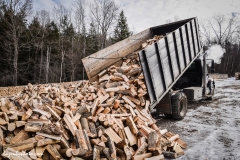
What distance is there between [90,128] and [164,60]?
2961mm

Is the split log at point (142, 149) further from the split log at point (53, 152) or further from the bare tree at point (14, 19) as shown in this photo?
the bare tree at point (14, 19)

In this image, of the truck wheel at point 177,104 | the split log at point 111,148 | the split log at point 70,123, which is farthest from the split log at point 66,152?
the truck wheel at point 177,104

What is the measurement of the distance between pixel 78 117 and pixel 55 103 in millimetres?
848

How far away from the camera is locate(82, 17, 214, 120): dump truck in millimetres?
4452

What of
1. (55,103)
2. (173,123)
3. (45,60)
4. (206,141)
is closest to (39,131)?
(55,103)

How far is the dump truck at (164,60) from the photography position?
14.6 ft

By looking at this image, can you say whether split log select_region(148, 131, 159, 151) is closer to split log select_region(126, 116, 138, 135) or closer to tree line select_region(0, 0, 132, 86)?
split log select_region(126, 116, 138, 135)

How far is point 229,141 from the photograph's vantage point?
4.13 m

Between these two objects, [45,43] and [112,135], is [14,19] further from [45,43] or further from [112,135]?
[112,135]

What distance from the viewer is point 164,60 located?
4891mm

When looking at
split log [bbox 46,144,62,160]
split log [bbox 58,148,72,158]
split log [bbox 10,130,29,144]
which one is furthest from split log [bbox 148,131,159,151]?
split log [bbox 10,130,29,144]

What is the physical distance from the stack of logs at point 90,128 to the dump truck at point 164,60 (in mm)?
479

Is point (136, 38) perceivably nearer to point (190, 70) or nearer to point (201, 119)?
point (190, 70)

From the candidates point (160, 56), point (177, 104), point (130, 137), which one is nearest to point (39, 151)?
point (130, 137)
